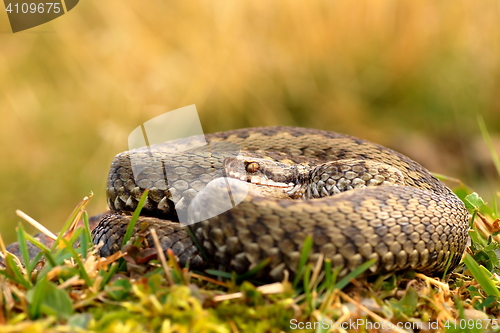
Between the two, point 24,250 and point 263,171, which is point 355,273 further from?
point 24,250

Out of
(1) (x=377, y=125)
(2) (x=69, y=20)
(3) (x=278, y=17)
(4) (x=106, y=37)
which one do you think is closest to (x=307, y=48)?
(3) (x=278, y=17)

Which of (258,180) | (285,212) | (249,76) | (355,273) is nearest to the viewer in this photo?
(355,273)

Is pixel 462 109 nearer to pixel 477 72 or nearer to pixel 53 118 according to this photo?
pixel 477 72

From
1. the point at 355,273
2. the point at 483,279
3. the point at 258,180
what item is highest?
the point at 258,180

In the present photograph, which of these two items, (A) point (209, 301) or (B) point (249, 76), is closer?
(A) point (209, 301)

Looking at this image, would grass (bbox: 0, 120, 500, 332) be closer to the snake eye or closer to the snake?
the snake

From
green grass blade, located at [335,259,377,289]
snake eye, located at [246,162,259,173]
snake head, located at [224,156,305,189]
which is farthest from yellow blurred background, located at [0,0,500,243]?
green grass blade, located at [335,259,377,289]

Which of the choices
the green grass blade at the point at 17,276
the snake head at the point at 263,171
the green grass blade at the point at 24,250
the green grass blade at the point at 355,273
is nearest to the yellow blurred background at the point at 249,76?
the snake head at the point at 263,171

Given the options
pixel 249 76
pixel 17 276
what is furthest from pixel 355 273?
pixel 249 76
